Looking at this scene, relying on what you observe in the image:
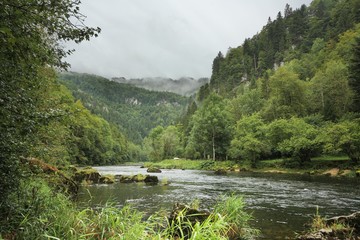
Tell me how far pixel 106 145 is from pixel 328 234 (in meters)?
106

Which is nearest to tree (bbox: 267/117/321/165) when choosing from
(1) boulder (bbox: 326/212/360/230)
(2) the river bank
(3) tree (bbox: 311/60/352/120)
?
(2) the river bank

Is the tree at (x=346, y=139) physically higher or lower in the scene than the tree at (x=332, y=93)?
lower

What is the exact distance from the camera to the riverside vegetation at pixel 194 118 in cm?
630

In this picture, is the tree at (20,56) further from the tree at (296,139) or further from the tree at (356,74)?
the tree at (356,74)

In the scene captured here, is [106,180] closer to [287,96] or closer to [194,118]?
[287,96]

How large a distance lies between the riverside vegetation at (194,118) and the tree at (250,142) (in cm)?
24

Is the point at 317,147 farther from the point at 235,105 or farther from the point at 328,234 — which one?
the point at 235,105

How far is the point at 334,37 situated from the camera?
109 m

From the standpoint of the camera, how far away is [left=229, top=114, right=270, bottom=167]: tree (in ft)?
188

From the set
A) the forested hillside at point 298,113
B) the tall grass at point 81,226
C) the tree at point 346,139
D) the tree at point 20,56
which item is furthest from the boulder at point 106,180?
the tree at point 346,139

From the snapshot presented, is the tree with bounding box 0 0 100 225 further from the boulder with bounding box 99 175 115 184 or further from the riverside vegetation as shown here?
the boulder with bounding box 99 175 115 184

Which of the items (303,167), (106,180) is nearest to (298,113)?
(303,167)

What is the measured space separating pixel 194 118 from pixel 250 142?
39.4 meters

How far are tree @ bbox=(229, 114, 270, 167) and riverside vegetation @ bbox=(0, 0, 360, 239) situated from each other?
0.80ft
